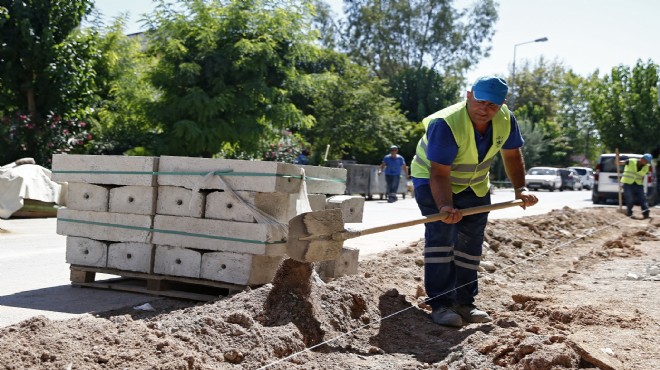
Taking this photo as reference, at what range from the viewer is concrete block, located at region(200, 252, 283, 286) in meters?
5.85

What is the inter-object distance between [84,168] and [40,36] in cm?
1146

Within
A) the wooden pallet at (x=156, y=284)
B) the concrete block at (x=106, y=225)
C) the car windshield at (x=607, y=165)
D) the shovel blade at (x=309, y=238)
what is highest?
the car windshield at (x=607, y=165)

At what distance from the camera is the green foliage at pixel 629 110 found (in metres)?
39.6

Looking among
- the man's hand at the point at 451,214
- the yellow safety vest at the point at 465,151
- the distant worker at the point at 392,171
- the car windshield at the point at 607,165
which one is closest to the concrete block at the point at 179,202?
the yellow safety vest at the point at 465,151

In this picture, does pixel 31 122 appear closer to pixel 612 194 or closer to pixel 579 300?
pixel 579 300

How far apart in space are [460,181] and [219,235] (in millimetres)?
1938

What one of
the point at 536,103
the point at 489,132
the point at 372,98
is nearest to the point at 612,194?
the point at 372,98

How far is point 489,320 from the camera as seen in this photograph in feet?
18.9

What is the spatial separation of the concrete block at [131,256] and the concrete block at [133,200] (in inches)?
11.4

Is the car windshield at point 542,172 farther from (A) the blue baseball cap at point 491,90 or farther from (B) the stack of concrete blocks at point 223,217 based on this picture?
(A) the blue baseball cap at point 491,90

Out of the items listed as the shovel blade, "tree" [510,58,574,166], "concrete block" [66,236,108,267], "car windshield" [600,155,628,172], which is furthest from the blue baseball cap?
"tree" [510,58,574,166]

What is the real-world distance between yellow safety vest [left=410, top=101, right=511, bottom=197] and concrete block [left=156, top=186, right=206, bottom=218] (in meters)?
1.74

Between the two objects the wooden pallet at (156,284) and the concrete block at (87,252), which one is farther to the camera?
the concrete block at (87,252)

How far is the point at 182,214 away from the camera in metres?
6.19
